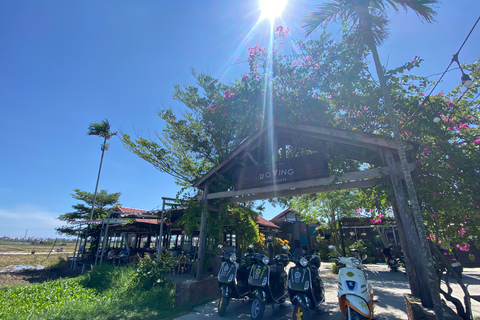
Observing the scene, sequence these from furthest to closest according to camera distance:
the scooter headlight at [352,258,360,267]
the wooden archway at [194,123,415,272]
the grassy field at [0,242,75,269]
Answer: the grassy field at [0,242,75,269] < the wooden archway at [194,123,415,272] < the scooter headlight at [352,258,360,267]

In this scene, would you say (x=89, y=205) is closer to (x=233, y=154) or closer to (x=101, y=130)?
(x=101, y=130)

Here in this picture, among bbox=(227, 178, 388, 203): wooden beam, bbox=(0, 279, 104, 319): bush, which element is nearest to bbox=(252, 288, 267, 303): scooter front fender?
bbox=(227, 178, 388, 203): wooden beam

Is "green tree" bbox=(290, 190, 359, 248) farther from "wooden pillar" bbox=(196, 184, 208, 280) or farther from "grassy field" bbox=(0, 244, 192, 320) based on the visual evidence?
"grassy field" bbox=(0, 244, 192, 320)

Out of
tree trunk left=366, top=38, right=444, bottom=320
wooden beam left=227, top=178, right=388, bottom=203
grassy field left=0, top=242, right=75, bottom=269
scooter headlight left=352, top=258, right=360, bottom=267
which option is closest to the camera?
tree trunk left=366, top=38, right=444, bottom=320

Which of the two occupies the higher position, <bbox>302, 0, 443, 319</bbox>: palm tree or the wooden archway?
<bbox>302, 0, 443, 319</bbox>: palm tree

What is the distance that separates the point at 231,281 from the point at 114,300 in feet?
10.6

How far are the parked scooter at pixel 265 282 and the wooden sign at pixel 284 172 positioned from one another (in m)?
1.74

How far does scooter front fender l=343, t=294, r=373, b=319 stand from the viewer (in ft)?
11.8

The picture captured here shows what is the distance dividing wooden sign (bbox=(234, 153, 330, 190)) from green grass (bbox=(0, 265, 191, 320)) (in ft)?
11.2

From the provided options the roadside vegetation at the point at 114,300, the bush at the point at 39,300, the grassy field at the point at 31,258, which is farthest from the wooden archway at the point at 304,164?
the grassy field at the point at 31,258

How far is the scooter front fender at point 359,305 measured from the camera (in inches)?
141

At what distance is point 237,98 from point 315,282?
6555mm

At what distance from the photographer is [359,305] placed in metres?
3.65

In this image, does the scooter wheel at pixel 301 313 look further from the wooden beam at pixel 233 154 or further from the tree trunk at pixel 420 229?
the wooden beam at pixel 233 154
